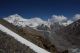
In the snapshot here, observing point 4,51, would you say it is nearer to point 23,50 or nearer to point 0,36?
point 23,50

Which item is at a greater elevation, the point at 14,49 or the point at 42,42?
the point at 42,42

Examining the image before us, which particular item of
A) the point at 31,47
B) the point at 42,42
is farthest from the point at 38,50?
the point at 42,42

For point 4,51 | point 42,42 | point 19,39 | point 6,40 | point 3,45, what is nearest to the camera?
point 4,51

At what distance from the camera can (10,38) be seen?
30891 mm

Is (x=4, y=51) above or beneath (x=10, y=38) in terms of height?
beneath

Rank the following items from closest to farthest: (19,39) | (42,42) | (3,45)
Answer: (3,45), (19,39), (42,42)

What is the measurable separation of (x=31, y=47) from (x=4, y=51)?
233 inches

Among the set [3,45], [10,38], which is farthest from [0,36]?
[3,45]

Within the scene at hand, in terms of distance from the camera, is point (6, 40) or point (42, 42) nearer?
point (6, 40)

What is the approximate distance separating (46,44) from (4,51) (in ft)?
46.9

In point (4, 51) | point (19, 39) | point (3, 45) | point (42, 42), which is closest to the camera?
point (4, 51)

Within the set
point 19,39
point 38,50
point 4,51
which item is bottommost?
point 4,51

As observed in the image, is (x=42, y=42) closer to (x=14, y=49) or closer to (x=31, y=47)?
(x=31, y=47)

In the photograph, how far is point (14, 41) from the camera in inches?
1195
